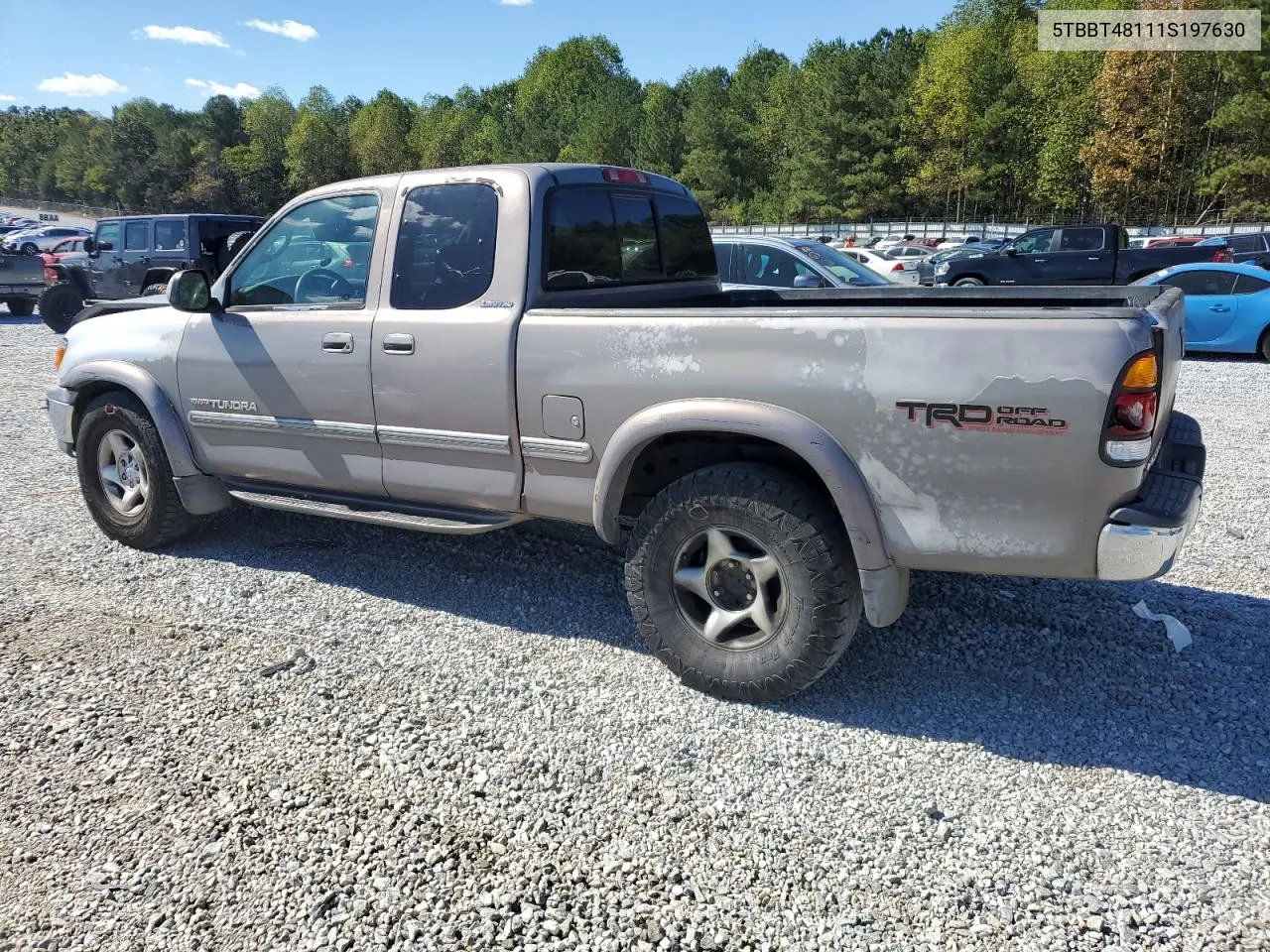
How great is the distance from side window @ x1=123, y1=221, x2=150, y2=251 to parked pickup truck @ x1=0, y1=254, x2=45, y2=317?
3.85 m

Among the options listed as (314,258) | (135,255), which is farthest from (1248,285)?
(135,255)

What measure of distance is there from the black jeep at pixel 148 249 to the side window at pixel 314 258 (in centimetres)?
Result: 1192

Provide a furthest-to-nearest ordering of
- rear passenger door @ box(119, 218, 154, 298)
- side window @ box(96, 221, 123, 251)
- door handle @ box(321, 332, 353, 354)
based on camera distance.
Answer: side window @ box(96, 221, 123, 251) < rear passenger door @ box(119, 218, 154, 298) < door handle @ box(321, 332, 353, 354)

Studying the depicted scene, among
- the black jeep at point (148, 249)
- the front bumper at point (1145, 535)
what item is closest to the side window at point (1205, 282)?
the front bumper at point (1145, 535)

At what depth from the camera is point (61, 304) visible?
590 inches

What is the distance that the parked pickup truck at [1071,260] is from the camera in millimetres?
17047

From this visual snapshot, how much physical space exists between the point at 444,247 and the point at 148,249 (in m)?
14.9

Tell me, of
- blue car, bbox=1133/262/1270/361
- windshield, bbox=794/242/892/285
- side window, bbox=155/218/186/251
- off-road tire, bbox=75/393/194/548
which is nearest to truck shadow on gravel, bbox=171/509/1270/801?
off-road tire, bbox=75/393/194/548

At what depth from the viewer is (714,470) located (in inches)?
138

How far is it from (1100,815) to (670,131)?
82.6 m

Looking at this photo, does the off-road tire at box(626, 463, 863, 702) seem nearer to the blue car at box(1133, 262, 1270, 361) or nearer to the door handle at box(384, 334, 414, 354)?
the door handle at box(384, 334, 414, 354)

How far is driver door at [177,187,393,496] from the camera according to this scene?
14.1 feet

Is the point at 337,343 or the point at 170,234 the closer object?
the point at 337,343

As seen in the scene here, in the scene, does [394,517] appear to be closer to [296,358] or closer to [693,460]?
[296,358]
